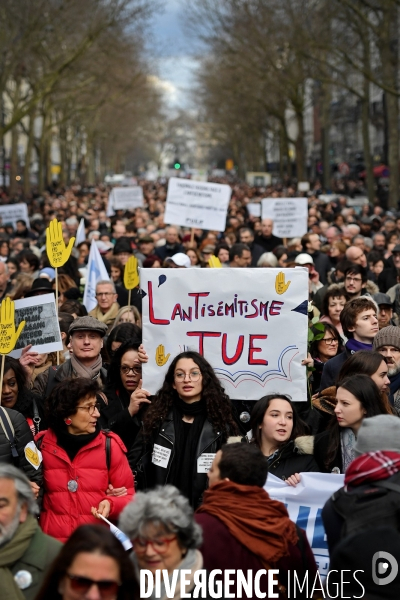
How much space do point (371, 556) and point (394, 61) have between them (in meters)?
25.9

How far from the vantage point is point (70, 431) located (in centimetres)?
530

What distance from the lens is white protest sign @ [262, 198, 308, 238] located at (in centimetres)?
1755

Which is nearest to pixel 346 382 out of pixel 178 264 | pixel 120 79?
pixel 178 264

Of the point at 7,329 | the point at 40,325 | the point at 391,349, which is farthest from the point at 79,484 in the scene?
the point at 40,325

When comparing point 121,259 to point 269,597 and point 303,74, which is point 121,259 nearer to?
point 269,597

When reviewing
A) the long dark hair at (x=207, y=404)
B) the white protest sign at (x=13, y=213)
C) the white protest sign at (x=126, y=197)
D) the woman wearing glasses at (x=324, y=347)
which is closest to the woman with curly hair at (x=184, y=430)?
the long dark hair at (x=207, y=404)

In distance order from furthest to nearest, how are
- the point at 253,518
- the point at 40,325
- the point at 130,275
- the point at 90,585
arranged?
1. the point at 130,275
2. the point at 40,325
3. the point at 253,518
4. the point at 90,585

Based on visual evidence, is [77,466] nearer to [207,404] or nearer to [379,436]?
[207,404]

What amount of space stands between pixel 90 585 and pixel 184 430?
2.43m

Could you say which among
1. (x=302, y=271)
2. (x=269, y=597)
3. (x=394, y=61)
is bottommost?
(x=269, y=597)

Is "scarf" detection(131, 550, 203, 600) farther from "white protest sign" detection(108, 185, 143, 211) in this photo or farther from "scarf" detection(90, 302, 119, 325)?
"white protest sign" detection(108, 185, 143, 211)

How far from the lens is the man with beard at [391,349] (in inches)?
263

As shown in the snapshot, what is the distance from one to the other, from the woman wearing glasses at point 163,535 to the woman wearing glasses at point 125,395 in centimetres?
265

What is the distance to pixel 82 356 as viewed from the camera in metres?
6.88
